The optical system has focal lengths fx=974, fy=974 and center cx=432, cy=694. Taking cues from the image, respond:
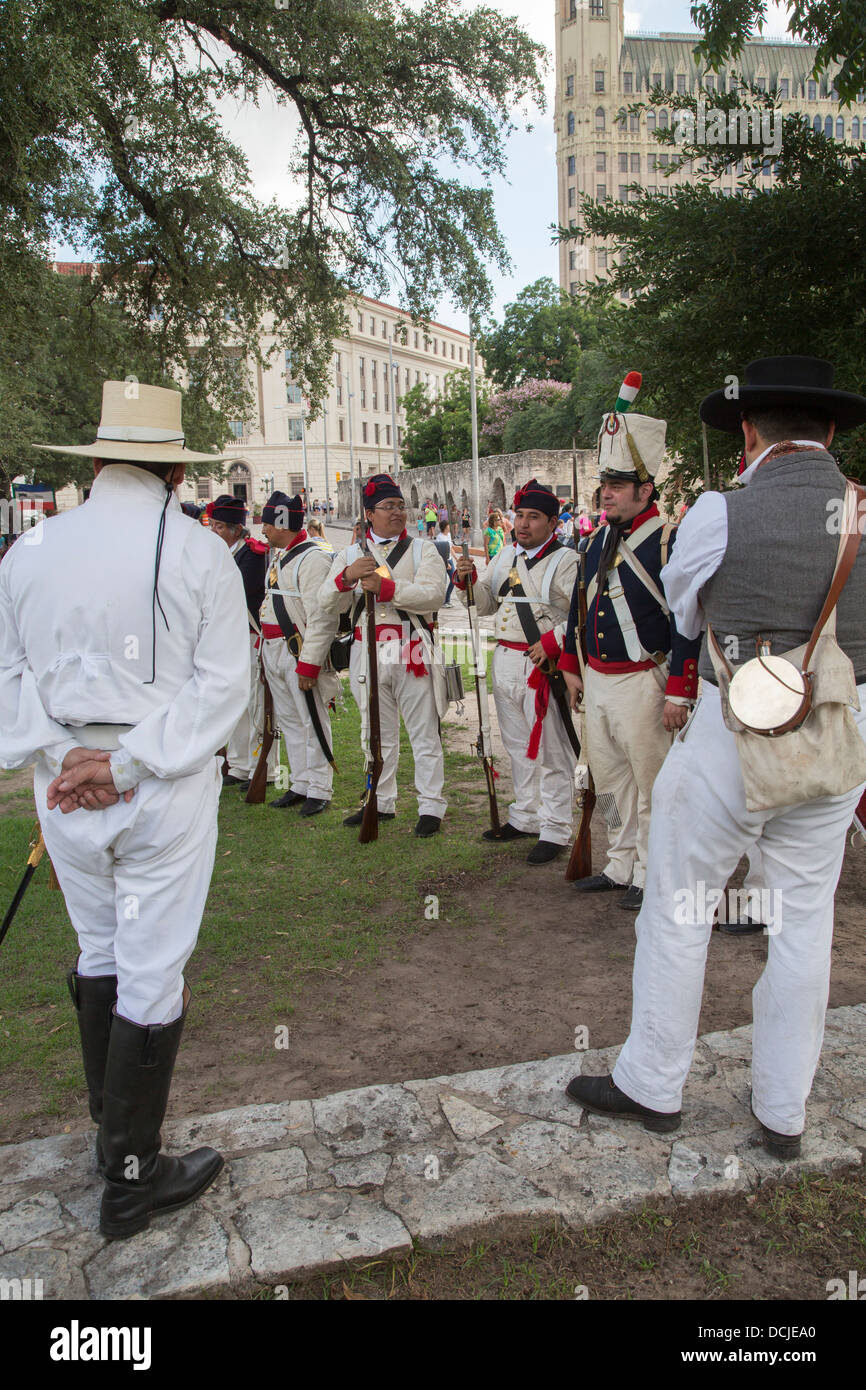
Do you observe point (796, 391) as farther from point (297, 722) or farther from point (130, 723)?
point (297, 722)

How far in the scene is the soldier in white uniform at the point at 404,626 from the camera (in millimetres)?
6773

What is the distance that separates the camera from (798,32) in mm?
5184

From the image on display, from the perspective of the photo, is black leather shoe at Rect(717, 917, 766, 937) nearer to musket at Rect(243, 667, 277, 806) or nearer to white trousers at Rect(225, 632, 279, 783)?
musket at Rect(243, 667, 277, 806)

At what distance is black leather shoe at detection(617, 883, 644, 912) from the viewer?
214 inches

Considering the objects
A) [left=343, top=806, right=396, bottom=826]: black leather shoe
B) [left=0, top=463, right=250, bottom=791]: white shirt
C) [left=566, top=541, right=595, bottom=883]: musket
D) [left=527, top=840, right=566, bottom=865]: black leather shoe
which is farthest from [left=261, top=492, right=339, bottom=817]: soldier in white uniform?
[left=0, top=463, right=250, bottom=791]: white shirt

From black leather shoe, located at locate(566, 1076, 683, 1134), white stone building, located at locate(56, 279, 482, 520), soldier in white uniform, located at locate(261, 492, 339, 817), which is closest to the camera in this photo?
black leather shoe, located at locate(566, 1076, 683, 1134)

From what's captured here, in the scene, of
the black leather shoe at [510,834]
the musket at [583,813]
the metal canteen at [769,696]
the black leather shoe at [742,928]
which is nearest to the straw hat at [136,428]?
the metal canteen at [769,696]

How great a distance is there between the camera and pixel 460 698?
7039mm

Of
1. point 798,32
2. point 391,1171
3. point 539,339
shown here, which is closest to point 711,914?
point 391,1171

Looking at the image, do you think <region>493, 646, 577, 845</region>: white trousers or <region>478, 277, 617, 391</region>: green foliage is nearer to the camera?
<region>493, 646, 577, 845</region>: white trousers

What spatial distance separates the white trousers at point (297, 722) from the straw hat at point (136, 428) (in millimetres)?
4634

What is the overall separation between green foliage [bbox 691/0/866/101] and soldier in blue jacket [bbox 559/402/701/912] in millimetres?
2024

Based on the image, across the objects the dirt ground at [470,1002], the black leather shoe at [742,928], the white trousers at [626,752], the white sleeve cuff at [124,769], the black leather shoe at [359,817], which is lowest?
the dirt ground at [470,1002]

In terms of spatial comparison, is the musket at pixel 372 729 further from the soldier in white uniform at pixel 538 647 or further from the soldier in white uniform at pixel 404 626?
the soldier in white uniform at pixel 538 647
